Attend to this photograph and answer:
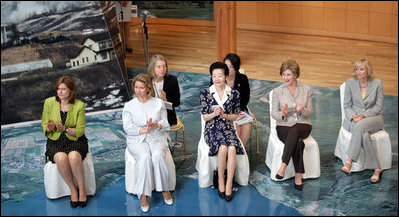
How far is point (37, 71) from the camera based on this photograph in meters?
7.77

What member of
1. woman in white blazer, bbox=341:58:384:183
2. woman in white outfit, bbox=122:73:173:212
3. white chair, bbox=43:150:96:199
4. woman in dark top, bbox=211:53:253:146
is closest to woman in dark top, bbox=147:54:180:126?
woman in white outfit, bbox=122:73:173:212

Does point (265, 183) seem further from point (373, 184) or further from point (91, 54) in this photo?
point (91, 54)

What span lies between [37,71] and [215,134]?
2937 millimetres

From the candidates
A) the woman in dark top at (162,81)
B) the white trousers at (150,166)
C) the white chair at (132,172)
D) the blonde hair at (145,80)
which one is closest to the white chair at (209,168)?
the white chair at (132,172)

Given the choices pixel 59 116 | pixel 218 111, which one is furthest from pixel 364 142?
pixel 59 116

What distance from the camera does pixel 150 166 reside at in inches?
223

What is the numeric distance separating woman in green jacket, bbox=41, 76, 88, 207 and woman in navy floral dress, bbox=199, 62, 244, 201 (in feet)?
3.99

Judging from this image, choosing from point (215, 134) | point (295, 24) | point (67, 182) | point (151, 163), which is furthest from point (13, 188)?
point (295, 24)

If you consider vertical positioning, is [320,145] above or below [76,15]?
below

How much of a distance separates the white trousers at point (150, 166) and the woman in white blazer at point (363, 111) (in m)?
1.92

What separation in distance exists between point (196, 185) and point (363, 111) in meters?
1.90

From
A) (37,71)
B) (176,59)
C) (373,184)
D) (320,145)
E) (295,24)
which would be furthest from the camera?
(295,24)

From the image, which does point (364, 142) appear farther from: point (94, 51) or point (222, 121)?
point (94, 51)

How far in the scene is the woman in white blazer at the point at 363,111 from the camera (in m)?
6.21
